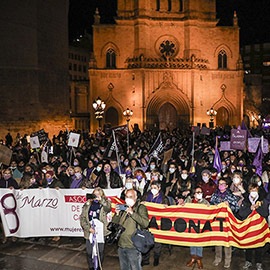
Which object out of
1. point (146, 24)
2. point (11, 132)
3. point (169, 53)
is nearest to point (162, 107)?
point (169, 53)

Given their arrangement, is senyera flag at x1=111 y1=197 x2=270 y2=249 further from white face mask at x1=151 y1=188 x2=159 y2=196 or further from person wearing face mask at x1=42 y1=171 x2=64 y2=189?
person wearing face mask at x1=42 y1=171 x2=64 y2=189

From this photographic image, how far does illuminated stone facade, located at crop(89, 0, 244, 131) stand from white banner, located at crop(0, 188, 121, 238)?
92.6 feet

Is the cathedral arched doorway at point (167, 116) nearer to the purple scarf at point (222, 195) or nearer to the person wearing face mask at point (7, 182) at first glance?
the person wearing face mask at point (7, 182)

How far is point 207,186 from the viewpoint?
8219mm

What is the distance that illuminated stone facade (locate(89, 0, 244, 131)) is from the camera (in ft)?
120

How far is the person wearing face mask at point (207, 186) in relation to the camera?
8.12m

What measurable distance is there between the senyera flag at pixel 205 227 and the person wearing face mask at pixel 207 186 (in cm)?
105

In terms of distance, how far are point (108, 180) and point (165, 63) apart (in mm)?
28785

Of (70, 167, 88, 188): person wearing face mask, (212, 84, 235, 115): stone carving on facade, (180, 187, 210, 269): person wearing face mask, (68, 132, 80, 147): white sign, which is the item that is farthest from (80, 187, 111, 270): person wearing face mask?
(212, 84, 235, 115): stone carving on facade

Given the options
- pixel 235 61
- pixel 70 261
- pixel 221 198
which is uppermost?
pixel 235 61

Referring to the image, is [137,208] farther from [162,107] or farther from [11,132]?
[162,107]

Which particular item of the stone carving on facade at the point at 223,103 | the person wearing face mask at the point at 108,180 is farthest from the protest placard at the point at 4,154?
the stone carving on facade at the point at 223,103

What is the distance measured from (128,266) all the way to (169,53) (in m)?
34.6

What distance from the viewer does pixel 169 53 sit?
1501 inches
